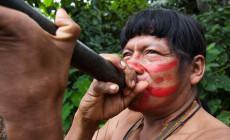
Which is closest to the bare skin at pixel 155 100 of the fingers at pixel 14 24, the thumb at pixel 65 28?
the thumb at pixel 65 28

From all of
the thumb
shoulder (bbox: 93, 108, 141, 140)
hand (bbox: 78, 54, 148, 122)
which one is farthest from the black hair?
the thumb

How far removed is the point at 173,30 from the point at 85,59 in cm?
82

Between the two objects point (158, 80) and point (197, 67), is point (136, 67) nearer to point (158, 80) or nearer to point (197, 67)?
point (158, 80)

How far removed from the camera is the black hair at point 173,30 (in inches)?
60.3

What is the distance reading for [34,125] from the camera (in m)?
0.70

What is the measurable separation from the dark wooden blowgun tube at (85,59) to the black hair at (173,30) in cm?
47

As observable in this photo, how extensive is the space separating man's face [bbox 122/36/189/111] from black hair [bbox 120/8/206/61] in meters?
0.05

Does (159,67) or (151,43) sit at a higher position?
(151,43)

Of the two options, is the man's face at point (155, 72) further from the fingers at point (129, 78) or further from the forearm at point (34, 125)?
the forearm at point (34, 125)

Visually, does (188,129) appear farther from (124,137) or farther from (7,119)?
(7,119)

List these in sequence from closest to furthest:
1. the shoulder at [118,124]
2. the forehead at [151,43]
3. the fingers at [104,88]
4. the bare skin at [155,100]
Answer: the fingers at [104,88]
the bare skin at [155,100]
the forehead at [151,43]
the shoulder at [118,124]

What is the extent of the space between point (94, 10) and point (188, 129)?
296 centimetres

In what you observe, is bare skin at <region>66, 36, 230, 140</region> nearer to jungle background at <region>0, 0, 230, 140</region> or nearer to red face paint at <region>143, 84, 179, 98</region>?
red face paint at <region>143, 84, 179, 98</region>

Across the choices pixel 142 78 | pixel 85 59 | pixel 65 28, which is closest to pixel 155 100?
pixel 142 78
